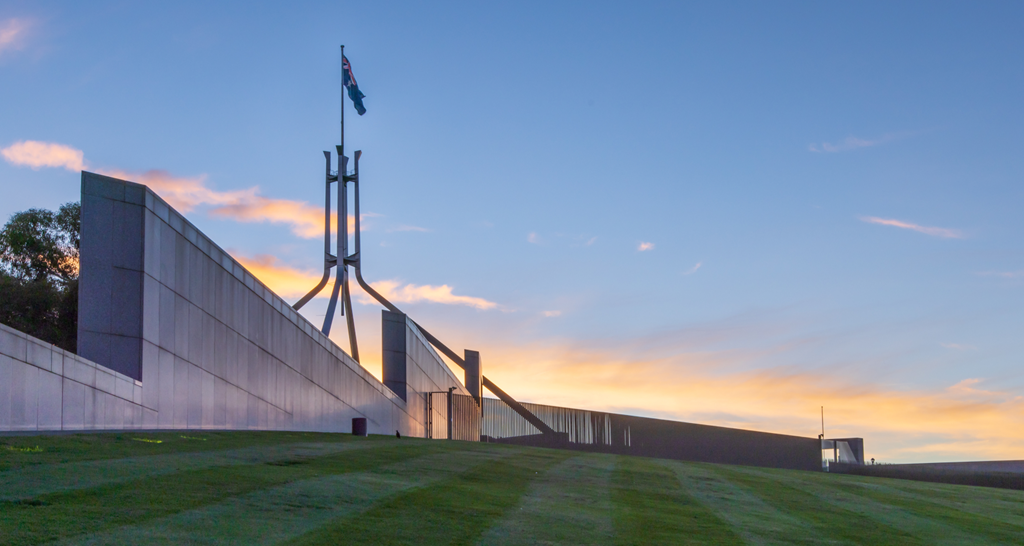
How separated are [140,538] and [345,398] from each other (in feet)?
96.7

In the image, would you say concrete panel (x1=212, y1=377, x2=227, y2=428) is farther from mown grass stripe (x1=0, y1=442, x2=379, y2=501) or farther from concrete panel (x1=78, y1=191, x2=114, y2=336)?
mown grass stripe (x1=0, y1=442, x2=379, y2=501)

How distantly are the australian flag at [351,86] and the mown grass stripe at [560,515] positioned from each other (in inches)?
1686

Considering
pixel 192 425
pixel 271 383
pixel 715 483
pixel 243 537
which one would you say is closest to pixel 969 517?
pixel 715 483

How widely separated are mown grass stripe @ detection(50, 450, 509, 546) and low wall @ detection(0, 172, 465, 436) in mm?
9194

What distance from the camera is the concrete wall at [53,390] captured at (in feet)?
54.8

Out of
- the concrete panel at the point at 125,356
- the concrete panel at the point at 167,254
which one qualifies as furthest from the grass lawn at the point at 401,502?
the concrete panel at the point at 167,254

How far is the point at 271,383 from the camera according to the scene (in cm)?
2941

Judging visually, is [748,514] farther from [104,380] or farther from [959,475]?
[959,475]

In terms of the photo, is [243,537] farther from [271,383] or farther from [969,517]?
[271,383]

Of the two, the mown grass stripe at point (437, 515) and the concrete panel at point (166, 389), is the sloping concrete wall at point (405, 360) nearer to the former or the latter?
the concrete panel at point (166, 389)

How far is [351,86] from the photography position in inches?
2128

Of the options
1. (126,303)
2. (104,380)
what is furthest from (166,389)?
(104,380)

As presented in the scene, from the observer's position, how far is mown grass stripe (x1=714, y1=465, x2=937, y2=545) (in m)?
11.2

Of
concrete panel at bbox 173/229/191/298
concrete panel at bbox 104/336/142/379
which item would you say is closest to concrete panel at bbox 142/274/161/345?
concrete panel at bbox 104/336/142/379
